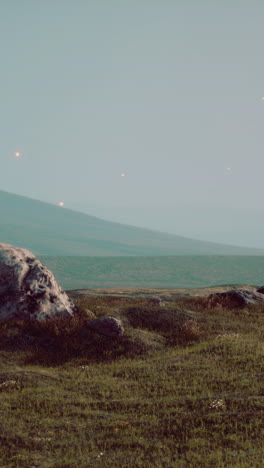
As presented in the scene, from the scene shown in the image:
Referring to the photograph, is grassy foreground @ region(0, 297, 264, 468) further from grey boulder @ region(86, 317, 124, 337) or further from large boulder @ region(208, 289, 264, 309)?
large boulder @ region(208, 289, 264, 309)

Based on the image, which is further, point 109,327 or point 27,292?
point 27,292

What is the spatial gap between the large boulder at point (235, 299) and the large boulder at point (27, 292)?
29.5 ft

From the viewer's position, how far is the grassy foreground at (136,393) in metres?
10.3

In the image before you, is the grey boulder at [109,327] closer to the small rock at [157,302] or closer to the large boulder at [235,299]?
the small rock at [157,302]

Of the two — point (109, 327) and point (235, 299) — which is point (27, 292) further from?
point (235, 299)

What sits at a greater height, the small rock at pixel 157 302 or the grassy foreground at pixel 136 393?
the small rock at pixel 157 302

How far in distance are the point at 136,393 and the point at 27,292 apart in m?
9.77

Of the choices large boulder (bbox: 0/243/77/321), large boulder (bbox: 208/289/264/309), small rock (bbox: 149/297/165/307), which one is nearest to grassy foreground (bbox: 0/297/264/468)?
large boulder (bbox: 0/243/77/321)

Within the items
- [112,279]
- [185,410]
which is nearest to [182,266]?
[112,279]

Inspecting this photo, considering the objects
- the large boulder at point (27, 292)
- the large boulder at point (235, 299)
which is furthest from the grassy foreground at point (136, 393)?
the large boulder at point (235, 299)

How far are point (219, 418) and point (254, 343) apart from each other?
765 centimetres

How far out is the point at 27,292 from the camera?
2283 cm

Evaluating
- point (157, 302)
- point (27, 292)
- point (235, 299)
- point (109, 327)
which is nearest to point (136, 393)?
point (109, 327)

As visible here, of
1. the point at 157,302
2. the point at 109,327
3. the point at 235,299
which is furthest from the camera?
the point at 235,299
